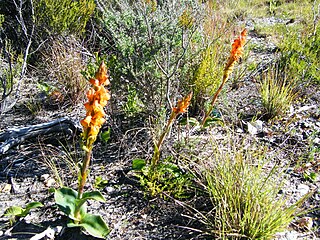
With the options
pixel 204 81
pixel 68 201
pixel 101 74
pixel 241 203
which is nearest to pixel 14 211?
pixel 68 201

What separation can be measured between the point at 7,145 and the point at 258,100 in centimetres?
239

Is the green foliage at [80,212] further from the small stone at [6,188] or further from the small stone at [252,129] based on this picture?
the small stone at [252,129]

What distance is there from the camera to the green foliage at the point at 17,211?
2.29 m

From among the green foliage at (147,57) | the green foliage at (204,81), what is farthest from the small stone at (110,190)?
Answer: the green foliage at (204,81)

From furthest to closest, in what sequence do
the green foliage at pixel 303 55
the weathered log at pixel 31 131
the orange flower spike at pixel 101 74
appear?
the green foliage at pixel 303 55
the weathered log at pixel 31 131
the orange flower spike at pixel 101 74

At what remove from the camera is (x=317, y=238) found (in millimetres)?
2260

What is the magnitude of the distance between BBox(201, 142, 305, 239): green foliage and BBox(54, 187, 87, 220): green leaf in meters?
0.77

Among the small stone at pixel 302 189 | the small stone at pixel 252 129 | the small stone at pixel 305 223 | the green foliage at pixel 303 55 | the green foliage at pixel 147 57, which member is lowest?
the small stone at pixel 302 189

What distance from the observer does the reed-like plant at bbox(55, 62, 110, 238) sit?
1880 millimetres

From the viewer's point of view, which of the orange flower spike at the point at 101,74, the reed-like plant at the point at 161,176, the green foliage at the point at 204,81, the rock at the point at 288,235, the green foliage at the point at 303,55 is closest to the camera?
the orange flower spike at the point at 101,74

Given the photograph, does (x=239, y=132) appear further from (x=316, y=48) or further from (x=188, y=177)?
(x=316, y=48)

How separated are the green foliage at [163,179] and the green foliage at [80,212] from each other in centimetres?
43

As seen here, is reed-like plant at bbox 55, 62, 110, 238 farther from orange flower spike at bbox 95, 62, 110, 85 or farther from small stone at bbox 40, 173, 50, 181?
small stone at bbox 40, 173, 50, 181

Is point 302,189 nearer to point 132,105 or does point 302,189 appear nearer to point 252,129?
point 252,129
